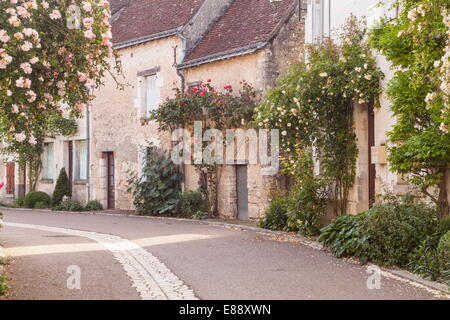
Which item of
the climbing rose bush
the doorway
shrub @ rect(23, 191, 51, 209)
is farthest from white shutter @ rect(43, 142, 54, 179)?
the climbing rose bush

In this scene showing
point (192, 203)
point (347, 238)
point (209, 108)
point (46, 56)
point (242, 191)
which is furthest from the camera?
point (192, 203)

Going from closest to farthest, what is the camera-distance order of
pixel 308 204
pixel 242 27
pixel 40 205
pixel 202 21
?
pixel 308 204 → pixel 242 27 → pixel 202 21 → pixel 40 205


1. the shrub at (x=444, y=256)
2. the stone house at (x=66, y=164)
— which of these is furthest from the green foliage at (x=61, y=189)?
the shrub at (x=444, y=256)

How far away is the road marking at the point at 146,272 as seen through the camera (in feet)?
25.2

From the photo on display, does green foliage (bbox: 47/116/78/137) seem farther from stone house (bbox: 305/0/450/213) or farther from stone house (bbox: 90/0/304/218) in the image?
stone house (bbox: 305/0/450/213)

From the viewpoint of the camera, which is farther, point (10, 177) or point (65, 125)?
point (10, 177)

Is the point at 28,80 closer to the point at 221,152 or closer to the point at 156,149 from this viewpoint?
the point at 221,152

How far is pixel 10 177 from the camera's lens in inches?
1203

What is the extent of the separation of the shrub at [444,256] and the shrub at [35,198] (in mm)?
20033

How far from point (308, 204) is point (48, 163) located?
17059 mm

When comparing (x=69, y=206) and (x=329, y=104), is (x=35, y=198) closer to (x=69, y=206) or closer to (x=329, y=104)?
(x=69, y=206)

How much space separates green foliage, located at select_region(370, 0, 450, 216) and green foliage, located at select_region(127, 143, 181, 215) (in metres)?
10.2

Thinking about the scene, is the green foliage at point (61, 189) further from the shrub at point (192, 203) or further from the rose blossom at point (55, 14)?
the rose blossom at point (55, 14)

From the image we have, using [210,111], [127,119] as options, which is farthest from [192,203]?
[127,119]
